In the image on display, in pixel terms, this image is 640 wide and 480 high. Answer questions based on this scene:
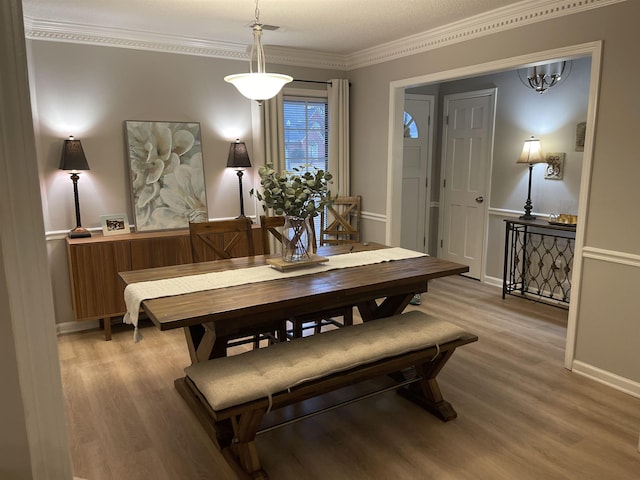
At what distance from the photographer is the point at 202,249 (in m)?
4.23

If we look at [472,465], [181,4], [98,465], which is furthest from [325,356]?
[181,4]

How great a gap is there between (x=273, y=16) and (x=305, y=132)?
Answer: 1636 mm

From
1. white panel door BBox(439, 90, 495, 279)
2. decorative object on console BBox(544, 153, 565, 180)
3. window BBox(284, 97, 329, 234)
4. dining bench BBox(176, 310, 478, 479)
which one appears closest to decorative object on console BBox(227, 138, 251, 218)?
window BBox(284, 97, 329, 234)

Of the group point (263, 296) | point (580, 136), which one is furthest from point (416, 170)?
point (263, 296)

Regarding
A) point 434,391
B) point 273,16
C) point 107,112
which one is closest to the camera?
point 434,391

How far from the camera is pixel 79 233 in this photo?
400 centimetres

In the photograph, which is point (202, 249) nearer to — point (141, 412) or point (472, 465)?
point (141, 412)

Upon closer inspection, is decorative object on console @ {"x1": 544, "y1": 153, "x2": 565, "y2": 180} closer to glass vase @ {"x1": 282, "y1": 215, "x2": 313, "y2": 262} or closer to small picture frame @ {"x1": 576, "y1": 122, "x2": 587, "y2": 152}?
small picture frame @ {"x1": 576, "y1": 122, "x2": 587, "y2": 152}

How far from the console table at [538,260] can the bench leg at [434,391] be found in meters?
2.36

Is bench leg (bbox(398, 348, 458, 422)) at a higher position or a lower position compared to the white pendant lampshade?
lower

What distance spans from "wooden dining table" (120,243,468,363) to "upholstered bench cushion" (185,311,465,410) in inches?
6.9

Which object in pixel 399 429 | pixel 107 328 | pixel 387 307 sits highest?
pixel 387 307

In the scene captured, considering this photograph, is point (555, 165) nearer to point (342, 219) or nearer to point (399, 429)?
point (342, 219)

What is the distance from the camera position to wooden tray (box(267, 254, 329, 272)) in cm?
292
